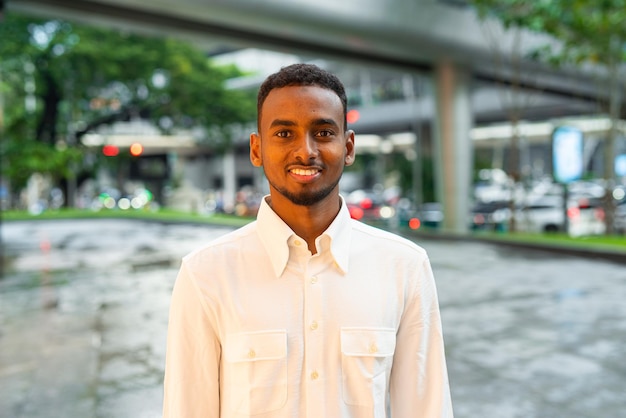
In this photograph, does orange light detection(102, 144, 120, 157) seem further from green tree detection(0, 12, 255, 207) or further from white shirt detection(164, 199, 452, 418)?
white shirt detection(164, 199, 452, 418)

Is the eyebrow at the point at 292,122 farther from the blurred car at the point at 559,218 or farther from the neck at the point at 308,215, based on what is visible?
the blurred car at the point at 559,218

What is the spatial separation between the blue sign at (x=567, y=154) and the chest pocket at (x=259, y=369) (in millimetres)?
16882

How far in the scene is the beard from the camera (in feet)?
5.38

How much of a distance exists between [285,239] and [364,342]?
1.05 ft

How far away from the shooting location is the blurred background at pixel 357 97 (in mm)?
13742

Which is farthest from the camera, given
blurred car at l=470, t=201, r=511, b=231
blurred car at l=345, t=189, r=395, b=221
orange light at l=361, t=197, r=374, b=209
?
orange light at l=361, t=197, r=374, b=209

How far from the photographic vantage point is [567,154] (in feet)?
58.0

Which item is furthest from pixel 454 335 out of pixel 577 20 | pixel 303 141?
pixel 577 20

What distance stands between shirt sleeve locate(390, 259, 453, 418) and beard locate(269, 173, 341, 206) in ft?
1.08

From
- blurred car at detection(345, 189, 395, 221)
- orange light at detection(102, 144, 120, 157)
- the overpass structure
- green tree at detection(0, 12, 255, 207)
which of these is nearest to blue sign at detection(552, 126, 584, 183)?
the overpass structure

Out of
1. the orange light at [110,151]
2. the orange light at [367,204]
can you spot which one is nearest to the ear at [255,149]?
the orange light at [367,204]

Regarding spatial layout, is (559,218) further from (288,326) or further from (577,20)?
(288,326)

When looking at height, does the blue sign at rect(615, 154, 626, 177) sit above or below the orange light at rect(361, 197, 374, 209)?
above

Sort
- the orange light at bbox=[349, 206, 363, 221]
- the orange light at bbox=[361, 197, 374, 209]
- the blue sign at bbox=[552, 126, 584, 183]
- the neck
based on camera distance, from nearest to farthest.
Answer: the neck
the blue sign at bbox=[552, 126, 584, 183]
the orange light at bbox=[349, 206, 363, 221]
the orange light at bbox=[361, 197, 374, 209]
